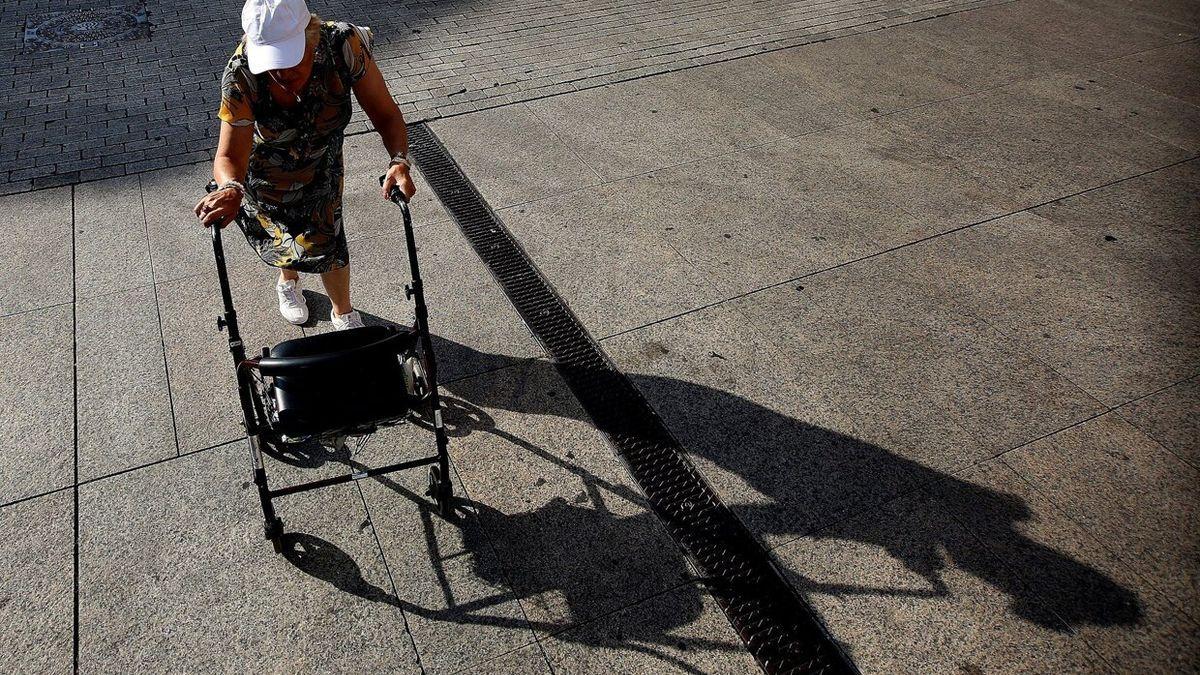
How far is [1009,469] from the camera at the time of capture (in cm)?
372

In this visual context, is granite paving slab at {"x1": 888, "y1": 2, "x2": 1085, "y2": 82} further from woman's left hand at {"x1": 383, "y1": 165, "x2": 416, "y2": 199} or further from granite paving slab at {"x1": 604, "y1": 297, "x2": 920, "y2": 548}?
woman's left hand at {"x1": 383, "y1": 165, "x2": 416, "y2": 199}

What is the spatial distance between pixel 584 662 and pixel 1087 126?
6.01 meters

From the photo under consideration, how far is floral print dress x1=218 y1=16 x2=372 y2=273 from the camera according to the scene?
3293 millimetres

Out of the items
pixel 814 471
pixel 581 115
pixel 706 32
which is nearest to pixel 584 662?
pixel 814 471

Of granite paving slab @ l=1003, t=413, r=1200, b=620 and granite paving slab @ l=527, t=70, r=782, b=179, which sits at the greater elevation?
granite paving slab @ l=527, t=70, r=782, b=179

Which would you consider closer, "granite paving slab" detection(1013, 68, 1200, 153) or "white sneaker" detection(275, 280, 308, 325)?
"white sneaker" detection(275, 280, 308, 325)

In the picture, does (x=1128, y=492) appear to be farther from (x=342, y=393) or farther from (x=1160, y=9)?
(x=1160, y=9)

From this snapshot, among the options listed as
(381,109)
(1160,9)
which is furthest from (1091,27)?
(381,109)

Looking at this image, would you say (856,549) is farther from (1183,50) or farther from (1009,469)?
(1183,50)

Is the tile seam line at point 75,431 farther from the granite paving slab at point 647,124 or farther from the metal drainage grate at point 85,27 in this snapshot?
the granite paving slab at point 647,124

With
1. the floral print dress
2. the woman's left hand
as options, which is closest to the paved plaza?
the floral print dress

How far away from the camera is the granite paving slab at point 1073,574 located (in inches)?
119

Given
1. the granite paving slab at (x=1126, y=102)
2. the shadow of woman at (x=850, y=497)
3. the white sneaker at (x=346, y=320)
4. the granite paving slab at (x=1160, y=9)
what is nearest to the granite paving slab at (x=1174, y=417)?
the shadow of woman at (x=850, y=497)

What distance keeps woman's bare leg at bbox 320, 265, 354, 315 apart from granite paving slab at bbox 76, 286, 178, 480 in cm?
89
